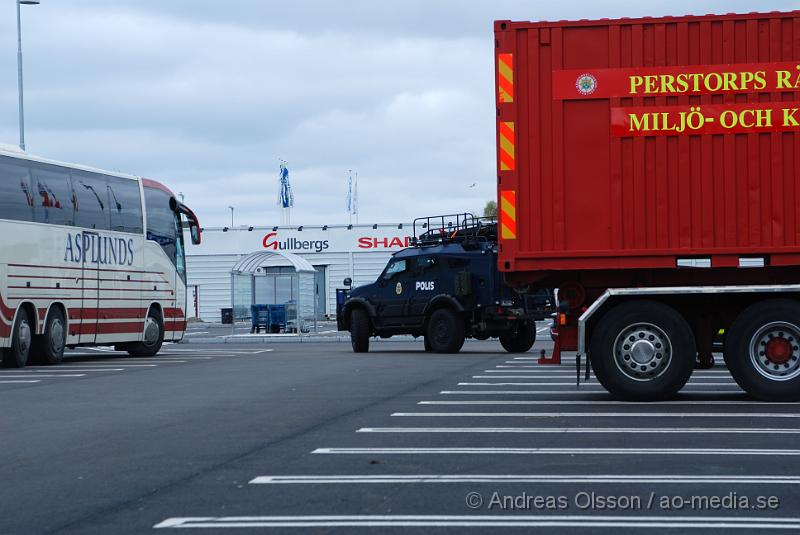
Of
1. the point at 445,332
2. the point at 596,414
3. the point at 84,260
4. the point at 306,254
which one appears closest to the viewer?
the point at 596,414

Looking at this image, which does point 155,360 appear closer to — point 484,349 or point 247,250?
point 484,349

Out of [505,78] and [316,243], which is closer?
[505,78]

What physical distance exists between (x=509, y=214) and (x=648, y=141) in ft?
5.30

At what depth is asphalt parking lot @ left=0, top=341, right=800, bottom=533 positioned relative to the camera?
6594 millimetres

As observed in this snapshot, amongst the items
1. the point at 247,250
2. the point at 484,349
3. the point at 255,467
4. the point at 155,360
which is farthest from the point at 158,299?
the point at 247,250

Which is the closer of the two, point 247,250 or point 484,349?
point 484,349

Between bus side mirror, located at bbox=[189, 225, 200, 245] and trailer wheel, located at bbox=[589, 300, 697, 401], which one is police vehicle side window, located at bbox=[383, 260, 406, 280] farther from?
trailer wheel, located at bbox=[589, 300, 697, 401]

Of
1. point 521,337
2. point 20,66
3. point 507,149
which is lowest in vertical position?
point 521,337

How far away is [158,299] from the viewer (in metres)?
29.0

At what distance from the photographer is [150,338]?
93.7ft

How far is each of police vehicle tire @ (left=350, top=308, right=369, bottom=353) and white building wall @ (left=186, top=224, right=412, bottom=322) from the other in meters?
36.2

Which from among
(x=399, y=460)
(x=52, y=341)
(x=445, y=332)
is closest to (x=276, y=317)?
(x=445, y=332)

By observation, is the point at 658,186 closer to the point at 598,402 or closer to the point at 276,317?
the point at 598,402

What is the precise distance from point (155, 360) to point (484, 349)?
292 inches
